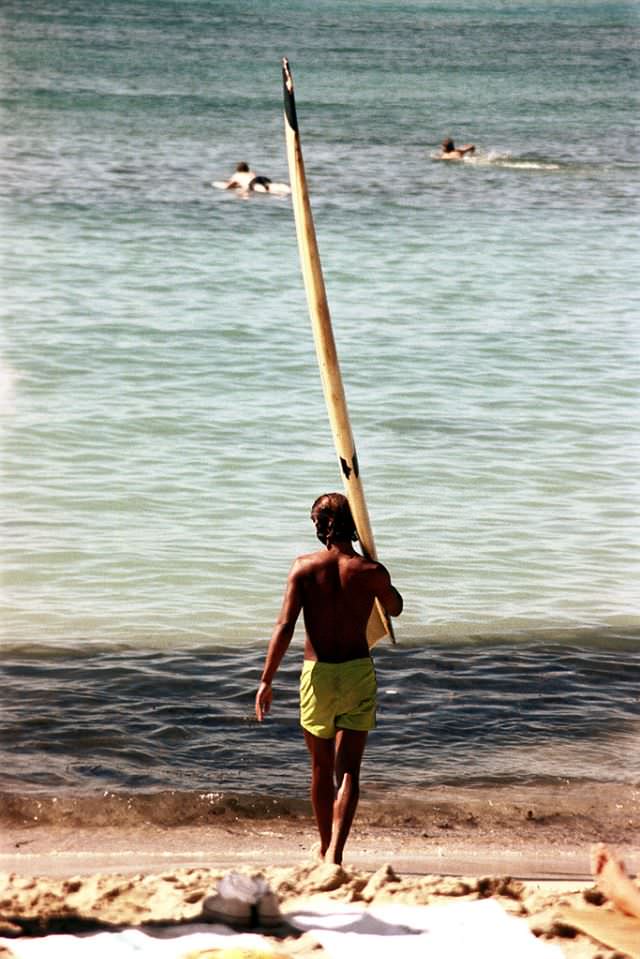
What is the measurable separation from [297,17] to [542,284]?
12195 millimetres

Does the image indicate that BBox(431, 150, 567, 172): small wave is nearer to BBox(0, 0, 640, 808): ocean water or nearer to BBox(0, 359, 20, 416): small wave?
BBox(0, 0, 640, 808): ocean water

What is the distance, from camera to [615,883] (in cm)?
456

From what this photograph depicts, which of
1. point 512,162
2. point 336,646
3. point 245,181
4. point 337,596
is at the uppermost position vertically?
point 512,162

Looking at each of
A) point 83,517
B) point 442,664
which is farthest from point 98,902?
point 83,517

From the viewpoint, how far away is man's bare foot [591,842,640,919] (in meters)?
4.52

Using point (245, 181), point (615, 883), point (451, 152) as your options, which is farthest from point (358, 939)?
point (451, 152)

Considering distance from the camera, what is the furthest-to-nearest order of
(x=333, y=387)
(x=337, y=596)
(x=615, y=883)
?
(x=333, y=387) → (x=337, y=596) → (x=615, y=883)

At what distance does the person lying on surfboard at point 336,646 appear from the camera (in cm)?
509

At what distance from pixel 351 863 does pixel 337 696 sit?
2.44 feet

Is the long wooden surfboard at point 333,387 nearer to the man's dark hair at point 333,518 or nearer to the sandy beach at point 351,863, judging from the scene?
the man's dark hair at point 333,518

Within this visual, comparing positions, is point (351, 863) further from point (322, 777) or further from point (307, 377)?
point (307, 377)

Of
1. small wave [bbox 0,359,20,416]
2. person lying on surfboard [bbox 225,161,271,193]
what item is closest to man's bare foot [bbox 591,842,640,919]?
small wave [bbox 0,359,20,416]

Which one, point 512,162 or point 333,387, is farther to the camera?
point 512,162

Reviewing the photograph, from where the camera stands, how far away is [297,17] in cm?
3159
